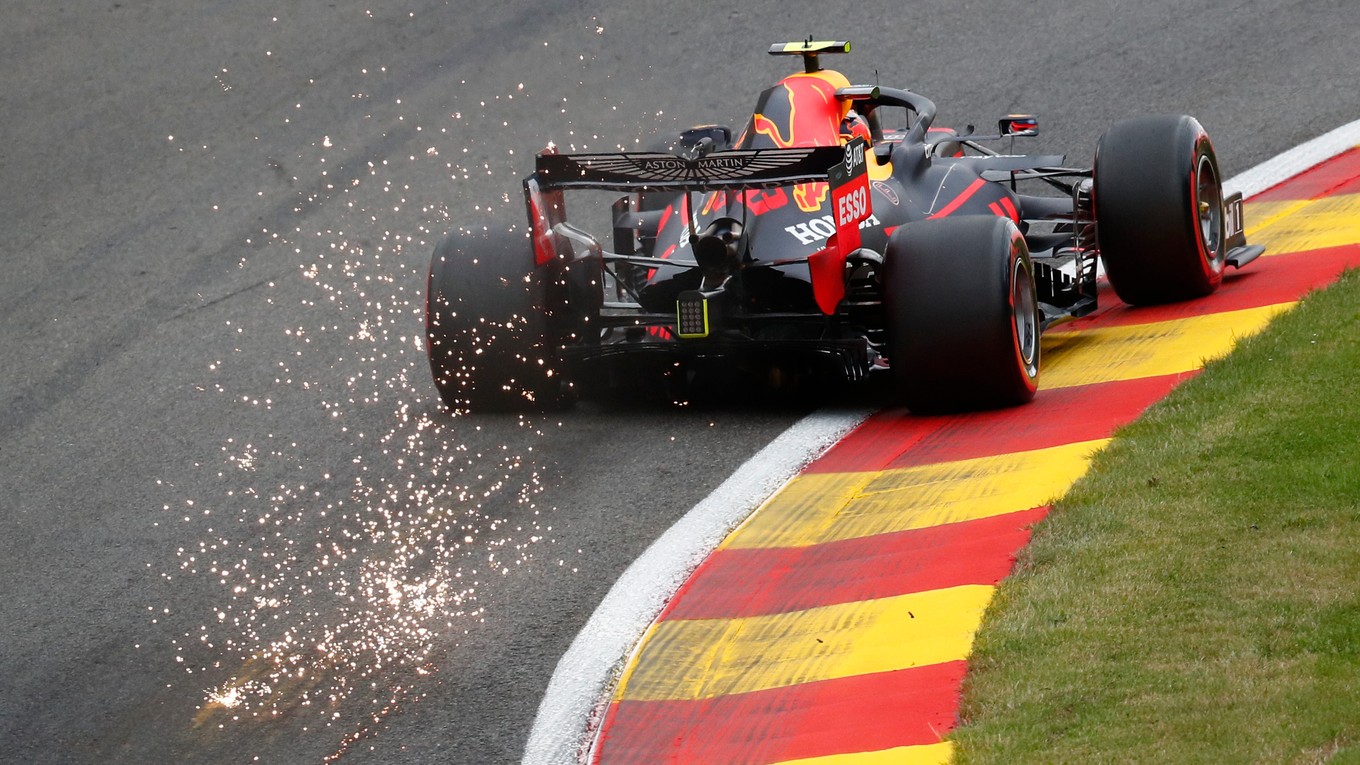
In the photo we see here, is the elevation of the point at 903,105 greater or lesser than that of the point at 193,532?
greater

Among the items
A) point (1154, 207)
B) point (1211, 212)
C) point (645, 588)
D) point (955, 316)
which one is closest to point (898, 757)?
point (645, 588)

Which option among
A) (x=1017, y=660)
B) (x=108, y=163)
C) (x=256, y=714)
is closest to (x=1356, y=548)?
(x=1017, y=660)

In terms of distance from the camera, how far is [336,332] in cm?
954

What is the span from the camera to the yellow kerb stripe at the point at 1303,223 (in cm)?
945

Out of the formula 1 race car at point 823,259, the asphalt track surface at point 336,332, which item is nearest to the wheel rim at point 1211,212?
the formula 1 race car at point 823,259

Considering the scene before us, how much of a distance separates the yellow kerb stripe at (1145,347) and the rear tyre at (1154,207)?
315 millimetres

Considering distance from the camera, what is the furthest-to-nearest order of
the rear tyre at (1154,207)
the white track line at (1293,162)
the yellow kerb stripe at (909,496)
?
the white track line at (1293,162) < the rear tyre at (1154,207) < the yellow kerb stripe at (909,496)

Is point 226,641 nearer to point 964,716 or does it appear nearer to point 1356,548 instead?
point 964,716

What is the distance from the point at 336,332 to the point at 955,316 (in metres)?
3.87

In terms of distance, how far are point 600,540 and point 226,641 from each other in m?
1.39

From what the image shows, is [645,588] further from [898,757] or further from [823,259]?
[823,259]

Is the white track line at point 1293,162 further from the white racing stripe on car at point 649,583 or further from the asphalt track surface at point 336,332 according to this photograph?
the white racing stripe on car at point 649,583

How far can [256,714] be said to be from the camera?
5.11 meters

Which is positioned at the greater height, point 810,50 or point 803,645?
point 810,50
